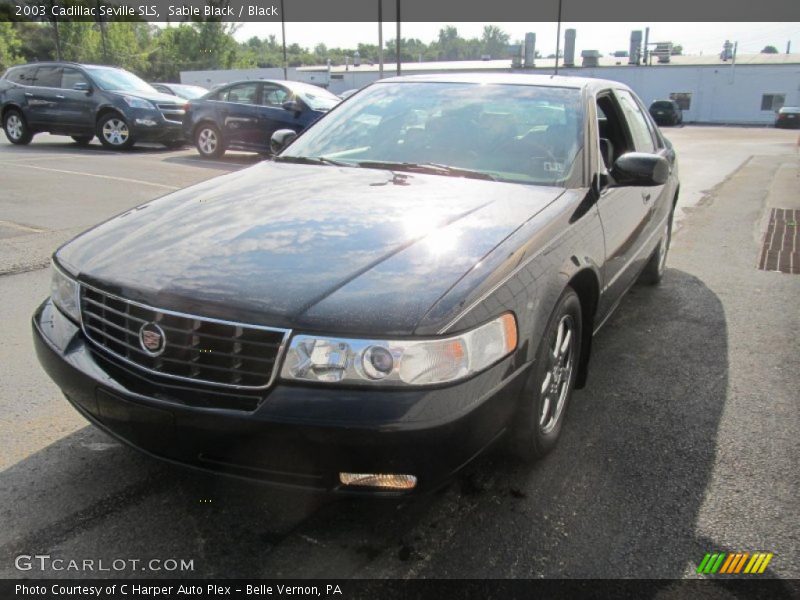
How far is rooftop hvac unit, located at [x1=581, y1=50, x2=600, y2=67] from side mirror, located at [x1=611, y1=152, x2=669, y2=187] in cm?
4940

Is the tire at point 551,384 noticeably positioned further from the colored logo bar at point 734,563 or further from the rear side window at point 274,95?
the rear side window at point 274,95

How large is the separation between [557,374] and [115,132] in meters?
13.2

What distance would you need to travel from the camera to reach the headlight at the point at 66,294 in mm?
2484

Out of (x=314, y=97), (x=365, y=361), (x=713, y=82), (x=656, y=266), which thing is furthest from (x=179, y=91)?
(x=713, y=82)

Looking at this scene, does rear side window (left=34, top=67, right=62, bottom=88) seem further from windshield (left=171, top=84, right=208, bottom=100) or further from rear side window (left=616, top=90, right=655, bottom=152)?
rear side window (left=616, top=90, right=655, bottom=152)

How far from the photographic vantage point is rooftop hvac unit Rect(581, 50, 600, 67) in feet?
159

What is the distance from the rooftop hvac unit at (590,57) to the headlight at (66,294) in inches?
2009

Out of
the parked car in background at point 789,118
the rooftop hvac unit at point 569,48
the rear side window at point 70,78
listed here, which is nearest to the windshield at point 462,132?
the rear side window at point 70,78

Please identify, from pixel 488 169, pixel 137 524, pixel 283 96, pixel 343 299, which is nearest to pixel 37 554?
pixel 137 524

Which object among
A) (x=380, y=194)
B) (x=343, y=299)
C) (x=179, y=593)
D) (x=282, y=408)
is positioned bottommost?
(x=179, y=593)

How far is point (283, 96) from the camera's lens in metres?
12.8

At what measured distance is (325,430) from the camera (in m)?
1.94

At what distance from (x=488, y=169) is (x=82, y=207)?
6153mm

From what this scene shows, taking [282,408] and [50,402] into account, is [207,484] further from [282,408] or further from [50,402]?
[50,402]
